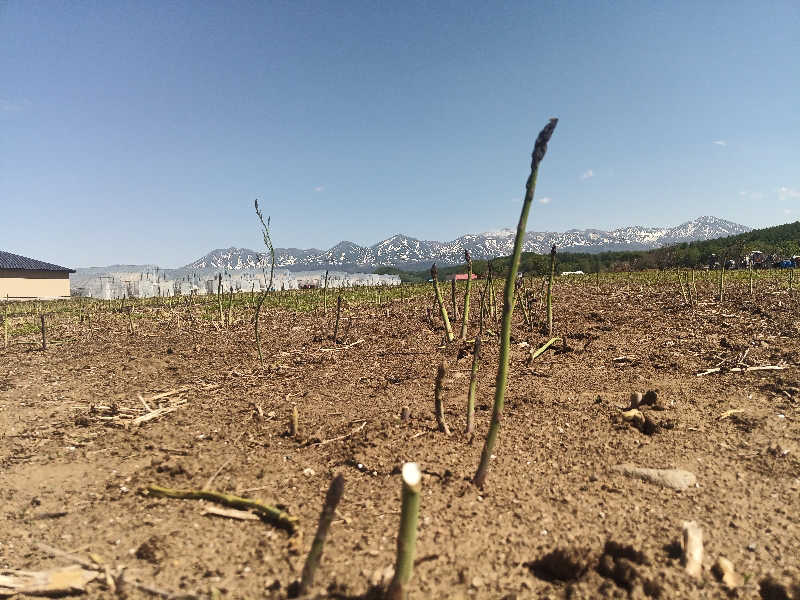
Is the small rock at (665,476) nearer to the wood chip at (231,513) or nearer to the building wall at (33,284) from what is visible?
the wood chip at (231,513)

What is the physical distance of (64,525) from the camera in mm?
2373

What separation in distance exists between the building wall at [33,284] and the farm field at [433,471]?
138 ft

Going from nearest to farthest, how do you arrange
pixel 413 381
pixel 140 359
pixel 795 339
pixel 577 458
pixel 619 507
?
pixel 619 507 → pixel 577 458 → pixel 413 381 → pixel 795 339 → pixel 140 359

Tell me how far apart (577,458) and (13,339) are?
1396 cm

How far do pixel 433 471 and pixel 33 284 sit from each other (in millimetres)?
49166

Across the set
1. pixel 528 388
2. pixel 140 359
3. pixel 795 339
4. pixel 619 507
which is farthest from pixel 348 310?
pixel 619 507

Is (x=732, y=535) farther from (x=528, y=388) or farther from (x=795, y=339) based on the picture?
(x=795, y=339)

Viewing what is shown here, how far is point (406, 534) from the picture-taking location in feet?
4.83

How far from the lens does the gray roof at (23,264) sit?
37500mm

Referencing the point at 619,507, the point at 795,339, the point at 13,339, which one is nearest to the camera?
the point at 619,507

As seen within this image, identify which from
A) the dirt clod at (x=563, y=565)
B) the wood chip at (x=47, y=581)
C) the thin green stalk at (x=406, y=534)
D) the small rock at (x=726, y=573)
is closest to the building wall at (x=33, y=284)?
the wood chip at (x=47, y=581)

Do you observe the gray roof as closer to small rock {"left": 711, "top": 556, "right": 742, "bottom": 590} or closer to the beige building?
the beige building

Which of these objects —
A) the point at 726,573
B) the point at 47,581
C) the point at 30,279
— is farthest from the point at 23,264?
the point at 726,573

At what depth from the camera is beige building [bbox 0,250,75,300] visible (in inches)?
1443
